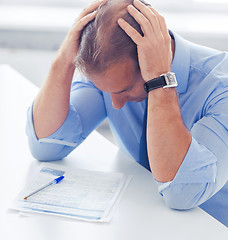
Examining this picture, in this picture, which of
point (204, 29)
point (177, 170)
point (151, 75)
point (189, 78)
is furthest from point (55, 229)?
point (204, 29)

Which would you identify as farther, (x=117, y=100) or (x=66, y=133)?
(x=66, y=133)

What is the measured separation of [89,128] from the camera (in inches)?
59.6

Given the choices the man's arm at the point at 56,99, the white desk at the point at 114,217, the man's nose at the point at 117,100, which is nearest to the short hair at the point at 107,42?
the man's nose at the point at 117,100

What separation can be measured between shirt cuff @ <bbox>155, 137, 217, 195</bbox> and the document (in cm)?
15

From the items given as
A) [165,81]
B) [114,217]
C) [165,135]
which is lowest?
[114,217]

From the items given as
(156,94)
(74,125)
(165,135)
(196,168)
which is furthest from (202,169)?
(74,125)

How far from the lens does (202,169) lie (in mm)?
1139

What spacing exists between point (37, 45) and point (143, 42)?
1.98 m

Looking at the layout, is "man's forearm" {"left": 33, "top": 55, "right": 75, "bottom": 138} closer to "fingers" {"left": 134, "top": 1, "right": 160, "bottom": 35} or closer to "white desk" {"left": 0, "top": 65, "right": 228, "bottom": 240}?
"white desk" {"left": 0, "top": 65, "right": 228, "bottom": 240}

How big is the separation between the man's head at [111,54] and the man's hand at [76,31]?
0.03 metres

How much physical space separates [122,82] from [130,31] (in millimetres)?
140

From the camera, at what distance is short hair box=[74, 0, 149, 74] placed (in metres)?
1.17

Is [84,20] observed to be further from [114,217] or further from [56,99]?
[114,217]

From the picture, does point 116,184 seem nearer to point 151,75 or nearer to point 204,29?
point 151,75
